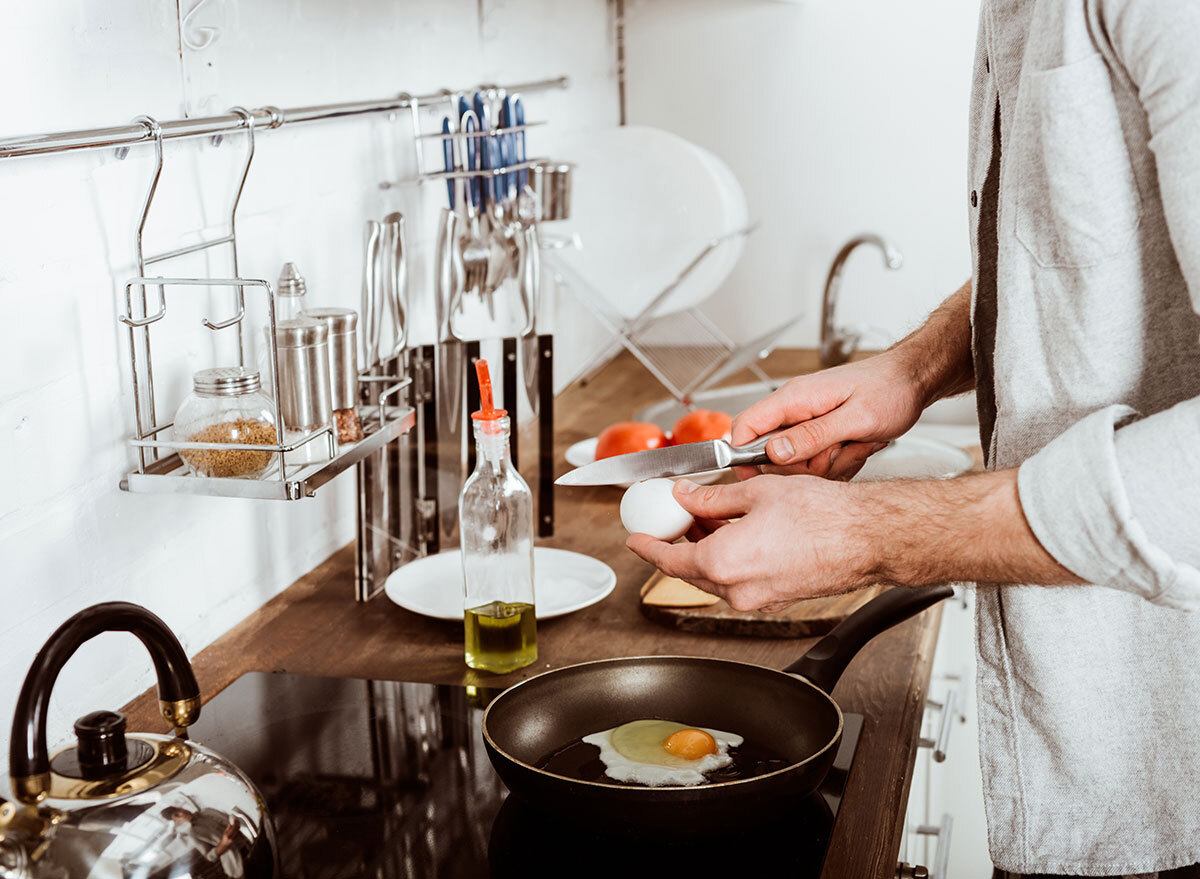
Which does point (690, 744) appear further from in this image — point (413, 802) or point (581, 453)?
point (581, 453)

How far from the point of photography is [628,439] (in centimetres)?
174

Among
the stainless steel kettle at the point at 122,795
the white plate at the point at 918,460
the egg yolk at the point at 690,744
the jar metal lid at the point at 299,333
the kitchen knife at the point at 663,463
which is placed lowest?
the egg yolk at the point at 690,744

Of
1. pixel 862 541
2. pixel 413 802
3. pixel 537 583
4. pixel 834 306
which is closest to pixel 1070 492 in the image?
pixel 862 541

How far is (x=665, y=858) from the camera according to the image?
2.85 feet

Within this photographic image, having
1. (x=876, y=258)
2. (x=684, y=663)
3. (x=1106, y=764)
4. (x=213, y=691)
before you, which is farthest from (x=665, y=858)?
(x=876, y=258)

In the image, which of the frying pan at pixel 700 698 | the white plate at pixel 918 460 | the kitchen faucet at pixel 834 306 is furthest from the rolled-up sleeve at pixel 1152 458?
the kitchen faucet at pixel 834 306

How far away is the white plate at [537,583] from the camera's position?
4.28 ft

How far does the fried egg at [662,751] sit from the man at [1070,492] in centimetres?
16

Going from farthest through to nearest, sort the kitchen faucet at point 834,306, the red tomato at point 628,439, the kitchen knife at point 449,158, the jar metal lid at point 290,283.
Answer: the kitchen faucet at point 834,306
the red tomato at point 628,439
the kitchen knife at point 449,158
the jar metal lid at point 290,283

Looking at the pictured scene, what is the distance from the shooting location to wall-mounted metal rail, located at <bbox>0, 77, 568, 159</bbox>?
2.98ft

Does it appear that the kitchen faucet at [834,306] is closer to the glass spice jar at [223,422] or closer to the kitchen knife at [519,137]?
the kitchen knife at [519,137]

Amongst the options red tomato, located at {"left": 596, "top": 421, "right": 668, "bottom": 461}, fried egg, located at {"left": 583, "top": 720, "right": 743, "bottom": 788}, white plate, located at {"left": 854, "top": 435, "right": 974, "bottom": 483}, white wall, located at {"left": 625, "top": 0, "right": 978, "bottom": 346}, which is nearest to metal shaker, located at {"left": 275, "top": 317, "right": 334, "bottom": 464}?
fried egg, located at {"left": 583, "top": 720, "right": 743, "bottom": 788}

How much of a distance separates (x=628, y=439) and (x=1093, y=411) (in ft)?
3.08

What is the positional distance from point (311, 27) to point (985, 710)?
990 millimetres
